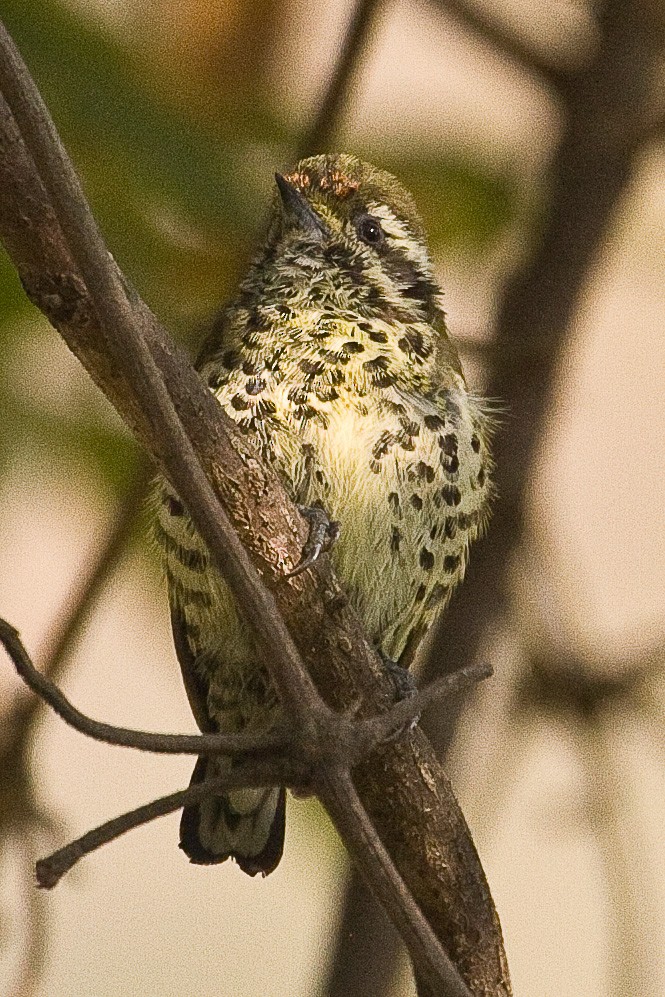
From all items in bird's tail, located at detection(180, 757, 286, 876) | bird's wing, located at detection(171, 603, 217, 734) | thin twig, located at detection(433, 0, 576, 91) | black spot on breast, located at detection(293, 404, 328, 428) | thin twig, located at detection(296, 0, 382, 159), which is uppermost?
Result: thin twig, located at detection(433, 0, 576, 91)

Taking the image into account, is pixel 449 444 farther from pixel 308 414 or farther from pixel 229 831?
pixel 229 831

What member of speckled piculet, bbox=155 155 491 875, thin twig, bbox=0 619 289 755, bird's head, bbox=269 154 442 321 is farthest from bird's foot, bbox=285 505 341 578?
bird's head, bbox=269 154 442 321

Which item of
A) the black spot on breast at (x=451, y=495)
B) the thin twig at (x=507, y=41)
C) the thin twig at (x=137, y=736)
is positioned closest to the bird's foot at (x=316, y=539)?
the black spot on breast at (x=451, y=495)

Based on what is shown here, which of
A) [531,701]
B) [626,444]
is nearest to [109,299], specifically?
[531,701]

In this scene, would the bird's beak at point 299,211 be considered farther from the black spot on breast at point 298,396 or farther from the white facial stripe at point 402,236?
the black spot on breast at point 298,396

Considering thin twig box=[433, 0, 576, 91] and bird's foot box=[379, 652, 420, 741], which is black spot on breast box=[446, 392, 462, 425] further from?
thin twig box=[433, 0, 576, 91]

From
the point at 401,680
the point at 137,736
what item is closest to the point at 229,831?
the point at 401,680
